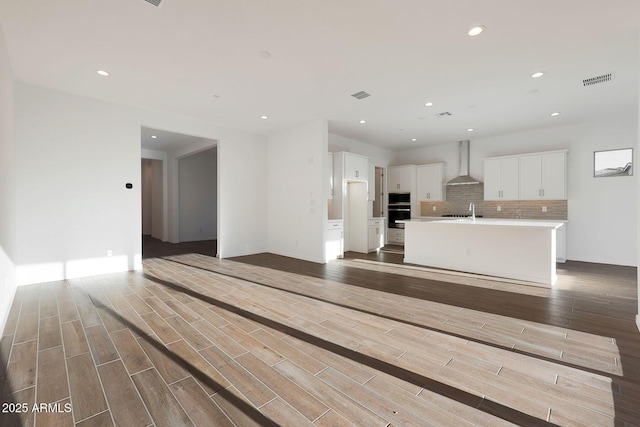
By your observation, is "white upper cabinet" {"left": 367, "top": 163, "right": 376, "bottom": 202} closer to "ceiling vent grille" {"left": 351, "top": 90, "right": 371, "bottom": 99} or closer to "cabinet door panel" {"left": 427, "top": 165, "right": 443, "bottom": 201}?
"cabinet door panel" {"left": 427, "top": 165, "right": 443, "bottom": 201}

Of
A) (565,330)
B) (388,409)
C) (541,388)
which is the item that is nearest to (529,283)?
(565,330)

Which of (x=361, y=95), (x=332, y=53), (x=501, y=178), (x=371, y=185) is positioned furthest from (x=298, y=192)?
(x=501, y=178)

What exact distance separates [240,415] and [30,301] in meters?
3.76

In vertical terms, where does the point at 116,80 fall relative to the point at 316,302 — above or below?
above

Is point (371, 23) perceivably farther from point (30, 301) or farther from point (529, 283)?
point (30, 301)

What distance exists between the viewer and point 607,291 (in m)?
4.17

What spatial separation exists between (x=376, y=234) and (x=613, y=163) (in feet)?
17.5

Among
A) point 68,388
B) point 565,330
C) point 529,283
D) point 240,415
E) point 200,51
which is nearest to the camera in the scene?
point 240,415

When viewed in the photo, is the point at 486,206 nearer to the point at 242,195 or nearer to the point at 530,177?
the point at 530,177

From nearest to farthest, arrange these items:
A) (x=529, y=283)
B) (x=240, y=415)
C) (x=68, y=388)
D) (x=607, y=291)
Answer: (x=240, y=415), (x=68, y=388), (x=607, y=291), (x=529, y=283)

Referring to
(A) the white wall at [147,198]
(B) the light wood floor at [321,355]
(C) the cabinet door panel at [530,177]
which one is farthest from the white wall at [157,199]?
(C) the cabinet door panel at [530,177]

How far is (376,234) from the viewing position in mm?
8039

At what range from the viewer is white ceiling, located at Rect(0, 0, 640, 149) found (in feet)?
9.07

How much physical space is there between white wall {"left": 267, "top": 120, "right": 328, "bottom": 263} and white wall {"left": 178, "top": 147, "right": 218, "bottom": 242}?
352 cm
